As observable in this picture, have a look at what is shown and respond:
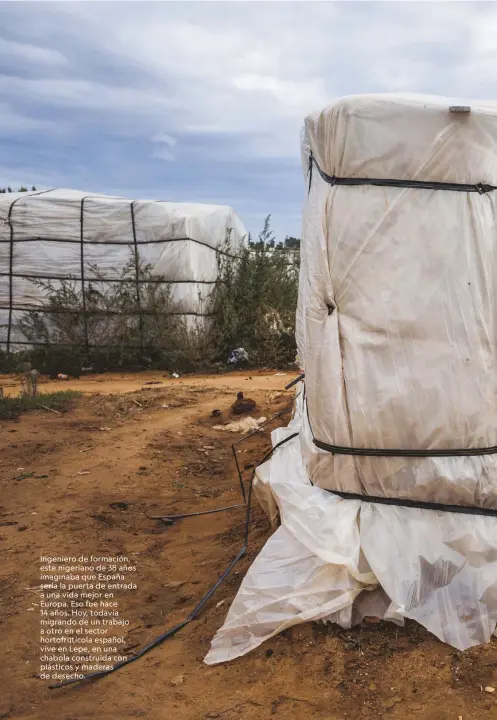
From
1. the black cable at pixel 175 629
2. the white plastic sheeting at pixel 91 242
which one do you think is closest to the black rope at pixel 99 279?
the white plastic sheeting at pixel 91 242

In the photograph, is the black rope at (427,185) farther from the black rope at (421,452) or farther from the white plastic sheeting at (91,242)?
the white plastic sheeting at (91,242)

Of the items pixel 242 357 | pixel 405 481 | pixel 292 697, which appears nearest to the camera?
pixel 292 697

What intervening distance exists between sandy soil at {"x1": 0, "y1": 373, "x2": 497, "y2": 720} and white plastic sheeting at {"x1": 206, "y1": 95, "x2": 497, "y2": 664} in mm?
119

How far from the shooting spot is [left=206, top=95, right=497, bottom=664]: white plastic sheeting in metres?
2.08

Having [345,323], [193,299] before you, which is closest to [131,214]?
[193,299]

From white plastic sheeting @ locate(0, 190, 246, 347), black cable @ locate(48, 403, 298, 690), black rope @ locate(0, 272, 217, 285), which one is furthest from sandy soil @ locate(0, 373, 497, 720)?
white plastic sheeting @ locate(0, 190, 246, 347)

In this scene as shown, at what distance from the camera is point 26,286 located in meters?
9.75

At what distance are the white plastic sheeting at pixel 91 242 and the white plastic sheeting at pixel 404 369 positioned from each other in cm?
735

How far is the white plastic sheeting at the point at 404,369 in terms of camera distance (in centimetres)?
208

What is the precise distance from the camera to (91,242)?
9625mm

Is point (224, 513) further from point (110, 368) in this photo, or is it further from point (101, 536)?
point (110, 368)

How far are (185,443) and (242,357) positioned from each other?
4.59 m

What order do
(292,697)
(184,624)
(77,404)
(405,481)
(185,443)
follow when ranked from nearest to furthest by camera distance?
(292,697) < (405,481) < (184,624) < (185,443) < (77,404)

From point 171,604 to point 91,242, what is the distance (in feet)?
25.2
